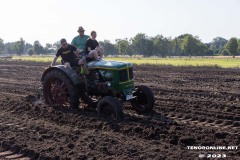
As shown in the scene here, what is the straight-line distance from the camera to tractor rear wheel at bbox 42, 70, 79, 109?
355 inches

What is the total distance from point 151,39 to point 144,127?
88566 millimetres

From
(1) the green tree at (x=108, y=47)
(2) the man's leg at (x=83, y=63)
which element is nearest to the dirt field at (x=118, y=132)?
(2) the man's leg at (x=83, y=63)

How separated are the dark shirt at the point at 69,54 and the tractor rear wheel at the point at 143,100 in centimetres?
188

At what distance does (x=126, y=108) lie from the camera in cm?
949

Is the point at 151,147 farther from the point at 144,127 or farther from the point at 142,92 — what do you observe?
the point at 142,92

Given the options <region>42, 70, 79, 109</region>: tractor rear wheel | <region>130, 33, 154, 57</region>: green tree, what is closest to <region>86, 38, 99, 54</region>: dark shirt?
<region>42, 70, 79, 109</region>: tractor rear wheel

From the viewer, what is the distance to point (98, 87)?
8766mm

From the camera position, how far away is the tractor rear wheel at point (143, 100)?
29.1 feet

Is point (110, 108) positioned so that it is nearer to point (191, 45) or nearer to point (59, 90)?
point (59, 90)

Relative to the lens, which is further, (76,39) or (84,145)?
(76,39)

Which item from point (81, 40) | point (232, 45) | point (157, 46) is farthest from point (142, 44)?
point (81, 40)

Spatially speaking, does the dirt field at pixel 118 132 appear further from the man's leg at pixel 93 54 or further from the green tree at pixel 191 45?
the green tree at pixel 191 45

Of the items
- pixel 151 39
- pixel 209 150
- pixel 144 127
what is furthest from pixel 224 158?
pixel 151 39

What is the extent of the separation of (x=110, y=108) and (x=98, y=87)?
0.92 meters
